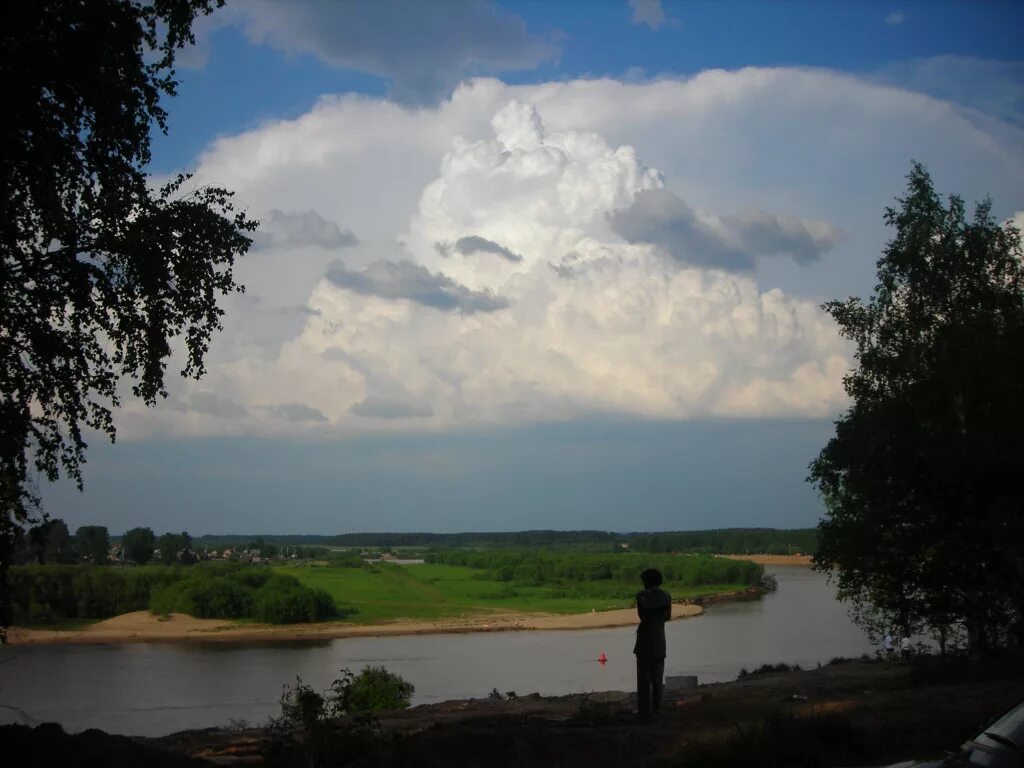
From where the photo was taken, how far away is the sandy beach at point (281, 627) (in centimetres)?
5531

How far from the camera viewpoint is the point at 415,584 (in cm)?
9138

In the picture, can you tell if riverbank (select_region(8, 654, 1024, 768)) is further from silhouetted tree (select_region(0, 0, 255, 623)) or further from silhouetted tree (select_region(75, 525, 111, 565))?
silhouetted tree (select_region(75, 525, 111, 565))

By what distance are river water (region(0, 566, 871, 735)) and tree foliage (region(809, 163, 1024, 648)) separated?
13.2 m

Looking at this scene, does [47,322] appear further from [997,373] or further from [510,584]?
[510,584]

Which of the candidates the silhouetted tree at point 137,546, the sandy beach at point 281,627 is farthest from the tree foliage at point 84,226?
the silhouetted tree at point 137,546

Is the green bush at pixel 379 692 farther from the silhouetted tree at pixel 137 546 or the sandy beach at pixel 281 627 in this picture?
the silhouetted tree at pixel 137 546

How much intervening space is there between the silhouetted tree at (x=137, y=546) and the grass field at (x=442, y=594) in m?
11.9

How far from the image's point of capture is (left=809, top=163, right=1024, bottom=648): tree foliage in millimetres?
Result: 14398

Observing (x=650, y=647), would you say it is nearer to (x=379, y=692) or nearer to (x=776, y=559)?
(x=379, y=692)

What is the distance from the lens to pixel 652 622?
10.1 metres

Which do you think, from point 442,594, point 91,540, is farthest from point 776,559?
point 91,540

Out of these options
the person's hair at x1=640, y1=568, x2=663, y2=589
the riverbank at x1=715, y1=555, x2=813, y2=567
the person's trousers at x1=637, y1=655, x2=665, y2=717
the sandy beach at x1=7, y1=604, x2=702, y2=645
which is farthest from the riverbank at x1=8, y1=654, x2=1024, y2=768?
the riverbank at x1=715, y1=555, x2=813, y2=567

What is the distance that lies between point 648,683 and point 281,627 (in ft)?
185

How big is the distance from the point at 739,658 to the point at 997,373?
2413 centimetres
